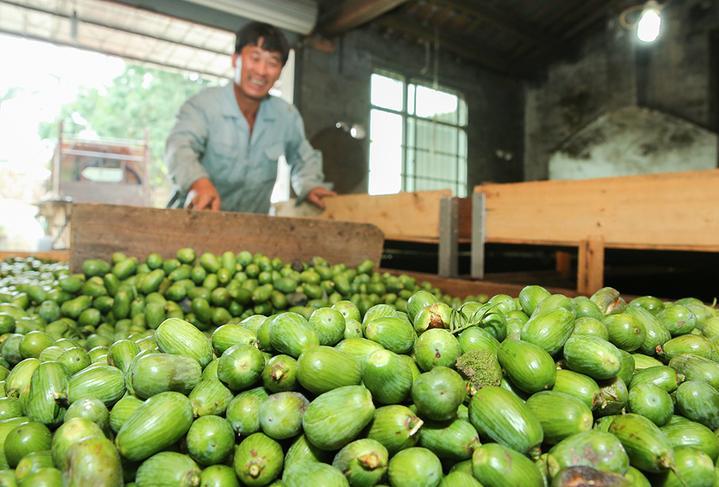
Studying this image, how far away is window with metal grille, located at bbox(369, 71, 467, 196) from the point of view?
10406mm

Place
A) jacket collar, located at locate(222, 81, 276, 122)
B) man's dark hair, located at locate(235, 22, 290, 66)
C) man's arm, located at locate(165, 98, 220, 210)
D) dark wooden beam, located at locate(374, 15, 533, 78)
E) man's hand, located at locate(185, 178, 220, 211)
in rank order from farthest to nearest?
dark wooden beam, located at locate(374, 15, 533, 78), jacket collar, located at locate(222, 81, 276, 122), man's dark hair, located at locate(235, 22, 290, 66), man's arm, located at locate(165, 98, 220, 210), man's hand, located at locate(185, 178, 220, 211)

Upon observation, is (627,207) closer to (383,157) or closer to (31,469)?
(31,469)

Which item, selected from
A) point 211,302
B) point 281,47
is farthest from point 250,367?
point 281,47

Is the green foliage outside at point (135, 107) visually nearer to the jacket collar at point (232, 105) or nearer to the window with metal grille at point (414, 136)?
the window with metal grille at point (414, 136)

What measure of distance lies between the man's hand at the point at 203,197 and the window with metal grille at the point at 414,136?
6283 mm

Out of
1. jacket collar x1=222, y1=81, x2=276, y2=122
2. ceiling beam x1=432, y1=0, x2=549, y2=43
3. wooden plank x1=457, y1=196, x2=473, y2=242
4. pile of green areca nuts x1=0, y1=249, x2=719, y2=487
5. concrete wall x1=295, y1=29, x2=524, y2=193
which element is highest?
ceiling beam x1=432, y1=0, x2=549, y2=43

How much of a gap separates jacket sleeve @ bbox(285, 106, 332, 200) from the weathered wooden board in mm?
584

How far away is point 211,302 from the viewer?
2.84 m

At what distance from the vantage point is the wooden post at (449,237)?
381cm

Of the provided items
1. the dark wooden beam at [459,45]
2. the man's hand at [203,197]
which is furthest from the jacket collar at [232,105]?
the dark wooden beam at [459,45]

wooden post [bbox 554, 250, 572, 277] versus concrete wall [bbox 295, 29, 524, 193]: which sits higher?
concrete wall [bbox 295, 29, 524, 193]

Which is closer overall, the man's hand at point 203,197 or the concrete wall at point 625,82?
the man's hand at point 203,197

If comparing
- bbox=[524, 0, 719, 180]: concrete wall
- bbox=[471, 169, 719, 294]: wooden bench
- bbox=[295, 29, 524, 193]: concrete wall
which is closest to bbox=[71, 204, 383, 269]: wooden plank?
bbox=[471, 169, 719, 294]: wooden bench

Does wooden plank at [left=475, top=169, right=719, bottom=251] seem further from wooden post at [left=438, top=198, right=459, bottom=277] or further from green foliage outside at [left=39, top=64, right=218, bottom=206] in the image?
green foliage outside at [left=39, top=64, right=218, bottom=206]
